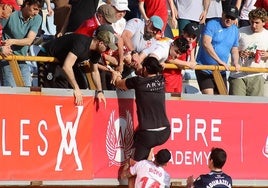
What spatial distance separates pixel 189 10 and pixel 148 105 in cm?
305

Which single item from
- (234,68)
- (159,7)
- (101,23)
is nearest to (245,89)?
(234,68)

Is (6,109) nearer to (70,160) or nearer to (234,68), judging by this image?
(70,160)

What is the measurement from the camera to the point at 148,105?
14.2 metres

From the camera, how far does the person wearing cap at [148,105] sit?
14.1 meters

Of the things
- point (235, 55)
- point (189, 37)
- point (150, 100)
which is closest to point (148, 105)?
point (150, 100)

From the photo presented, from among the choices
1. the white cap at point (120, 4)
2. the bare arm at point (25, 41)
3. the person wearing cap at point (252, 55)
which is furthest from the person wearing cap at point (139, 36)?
the person wearing cap at point (252, 55)

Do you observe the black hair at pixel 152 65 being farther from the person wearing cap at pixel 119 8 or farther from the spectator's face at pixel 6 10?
the spectator's face at pixel 6 10

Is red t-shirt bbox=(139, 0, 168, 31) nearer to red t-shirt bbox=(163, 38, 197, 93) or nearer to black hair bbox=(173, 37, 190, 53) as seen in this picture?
red t-shirt bbox=(163, 38, 197, 93)

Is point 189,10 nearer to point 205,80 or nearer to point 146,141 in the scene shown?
point 205,80

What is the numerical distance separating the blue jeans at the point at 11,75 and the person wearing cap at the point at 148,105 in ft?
3.85

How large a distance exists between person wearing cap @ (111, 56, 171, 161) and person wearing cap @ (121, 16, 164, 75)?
0.58 m

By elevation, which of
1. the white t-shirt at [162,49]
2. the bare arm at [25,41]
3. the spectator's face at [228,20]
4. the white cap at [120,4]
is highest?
the white cap at [120,4]

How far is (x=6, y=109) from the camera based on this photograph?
13.8 meters

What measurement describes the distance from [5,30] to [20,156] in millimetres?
1747
